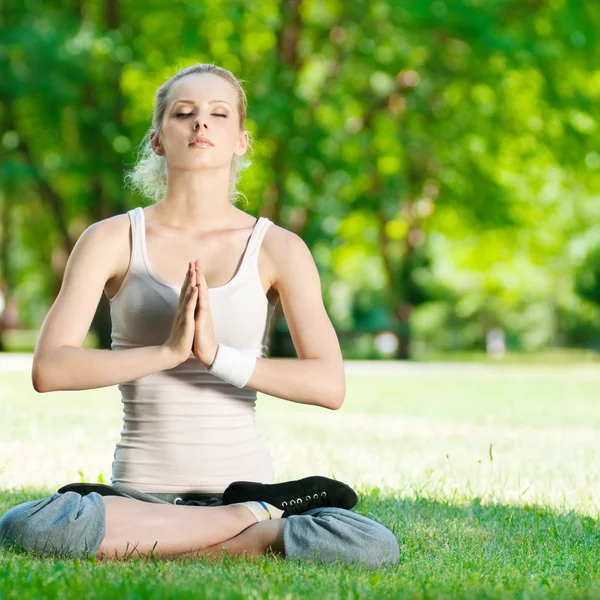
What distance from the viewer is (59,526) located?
12.5 ft

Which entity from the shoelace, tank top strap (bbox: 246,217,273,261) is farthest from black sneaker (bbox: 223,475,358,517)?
tank top strap (bbox: 246,217,273,261)

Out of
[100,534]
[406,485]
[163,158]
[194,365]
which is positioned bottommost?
[406,485]

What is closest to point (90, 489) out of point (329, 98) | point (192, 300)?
point (192, 300)

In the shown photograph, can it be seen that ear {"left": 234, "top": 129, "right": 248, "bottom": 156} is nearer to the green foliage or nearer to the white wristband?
the white wristband

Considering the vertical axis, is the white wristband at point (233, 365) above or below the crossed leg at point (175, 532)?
above

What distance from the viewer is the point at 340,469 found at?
6.74 metres

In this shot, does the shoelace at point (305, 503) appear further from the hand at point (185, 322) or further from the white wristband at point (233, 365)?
the hand at point (185, 322)

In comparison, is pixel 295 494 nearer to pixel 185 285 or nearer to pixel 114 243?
pixel 185 285

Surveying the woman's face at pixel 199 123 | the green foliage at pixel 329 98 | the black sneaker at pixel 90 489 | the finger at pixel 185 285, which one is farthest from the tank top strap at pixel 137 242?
the green foliage at pixel 329 98

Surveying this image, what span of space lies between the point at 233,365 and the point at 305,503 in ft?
2.11

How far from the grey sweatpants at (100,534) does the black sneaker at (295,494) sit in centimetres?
16

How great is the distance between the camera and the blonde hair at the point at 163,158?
4410 mm

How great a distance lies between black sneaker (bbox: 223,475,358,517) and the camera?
4.02 metres

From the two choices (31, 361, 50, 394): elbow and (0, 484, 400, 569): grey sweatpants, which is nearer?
(0, 484, 400, 569): grey sweatpants
